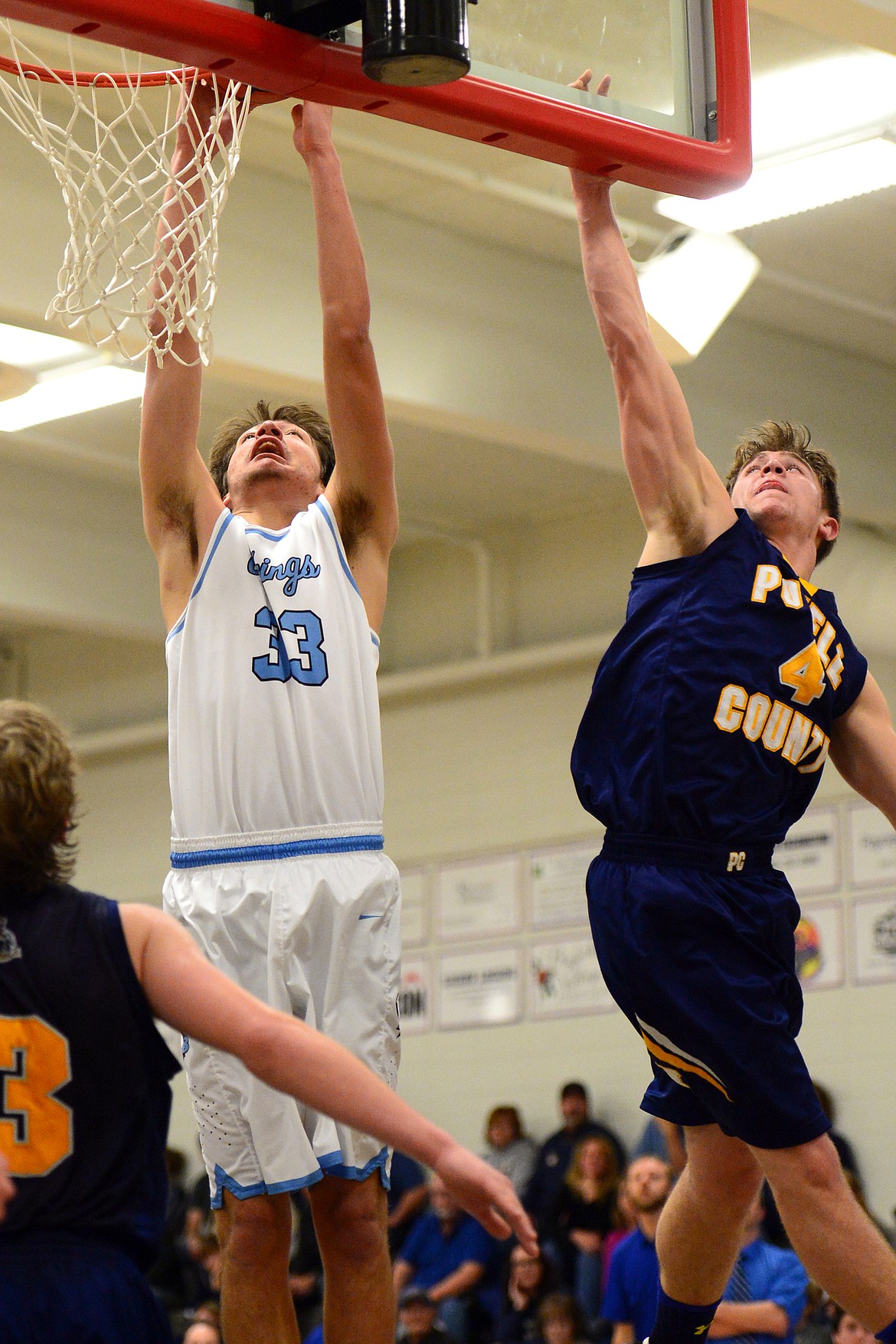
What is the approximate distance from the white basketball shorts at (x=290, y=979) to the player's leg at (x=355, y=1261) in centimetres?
5

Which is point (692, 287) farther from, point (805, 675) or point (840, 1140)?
point (840, 1140)

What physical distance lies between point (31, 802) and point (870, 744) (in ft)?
7.19

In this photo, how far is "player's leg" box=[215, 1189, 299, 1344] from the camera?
378 centimetres

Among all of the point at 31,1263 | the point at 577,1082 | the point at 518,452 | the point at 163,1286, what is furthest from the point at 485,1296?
the point at 31,1263

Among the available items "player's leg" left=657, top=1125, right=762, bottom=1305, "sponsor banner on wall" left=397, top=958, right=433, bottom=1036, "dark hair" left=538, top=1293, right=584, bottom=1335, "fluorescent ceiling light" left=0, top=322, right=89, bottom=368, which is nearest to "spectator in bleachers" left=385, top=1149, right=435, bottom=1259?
"sponsor banner on wall" left=397, top=958, right=433, bottom=1036

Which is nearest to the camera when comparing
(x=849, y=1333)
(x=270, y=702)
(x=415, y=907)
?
(x=270, y=702)

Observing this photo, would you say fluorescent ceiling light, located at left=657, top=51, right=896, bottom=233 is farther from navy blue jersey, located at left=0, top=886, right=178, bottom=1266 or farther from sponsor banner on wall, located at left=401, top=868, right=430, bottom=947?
sponsor banner on wall, located at left=401, top=868, right=430, bottom=947

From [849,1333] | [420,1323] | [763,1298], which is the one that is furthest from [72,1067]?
[420,1323]

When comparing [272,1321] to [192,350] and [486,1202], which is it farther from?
[192,350]

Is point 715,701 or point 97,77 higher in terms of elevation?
point 97,77

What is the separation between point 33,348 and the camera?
929 centimetres

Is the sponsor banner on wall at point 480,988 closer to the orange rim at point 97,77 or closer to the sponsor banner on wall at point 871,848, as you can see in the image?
the sponsor banner on wall at point 871,848

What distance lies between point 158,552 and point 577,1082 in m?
8.83

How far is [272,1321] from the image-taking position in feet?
12.4
